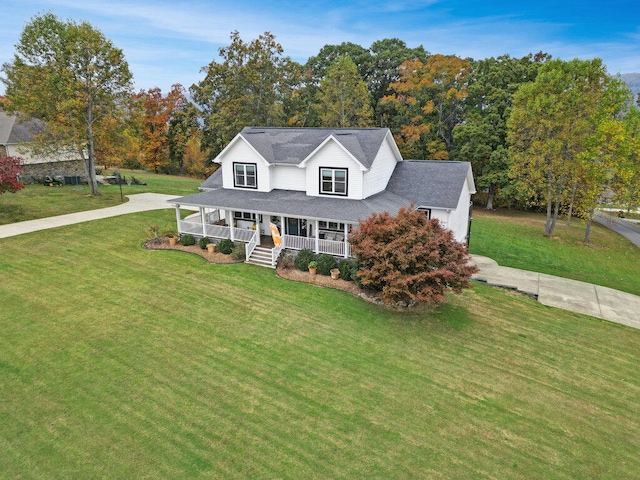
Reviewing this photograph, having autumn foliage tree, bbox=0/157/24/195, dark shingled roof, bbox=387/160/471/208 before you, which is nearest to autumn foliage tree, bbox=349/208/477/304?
dark shingled roof, bbox=387/160/471/208

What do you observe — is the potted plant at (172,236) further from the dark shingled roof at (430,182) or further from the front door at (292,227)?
the dark shingled roof at (430,182)

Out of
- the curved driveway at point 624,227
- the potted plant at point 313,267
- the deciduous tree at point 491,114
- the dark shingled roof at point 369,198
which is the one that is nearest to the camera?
the potted plant at point 313,267

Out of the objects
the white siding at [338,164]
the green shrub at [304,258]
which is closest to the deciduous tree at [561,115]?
the white siding at [338,164]

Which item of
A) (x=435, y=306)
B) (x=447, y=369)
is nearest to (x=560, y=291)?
(x=435, y=306)

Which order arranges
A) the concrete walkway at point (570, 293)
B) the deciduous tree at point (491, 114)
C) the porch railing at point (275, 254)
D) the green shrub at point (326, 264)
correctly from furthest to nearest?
1. the deciduous tree at point (491, 114)
2. the porch railing at point (275, 254)
3. the green shrub at point (326, 264)
4. the concrete walkway at point (570, 293)

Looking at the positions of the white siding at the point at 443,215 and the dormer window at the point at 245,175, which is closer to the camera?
the white siding at the point at 443,215

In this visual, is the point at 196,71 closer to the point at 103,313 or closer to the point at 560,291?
the point at 103,313
